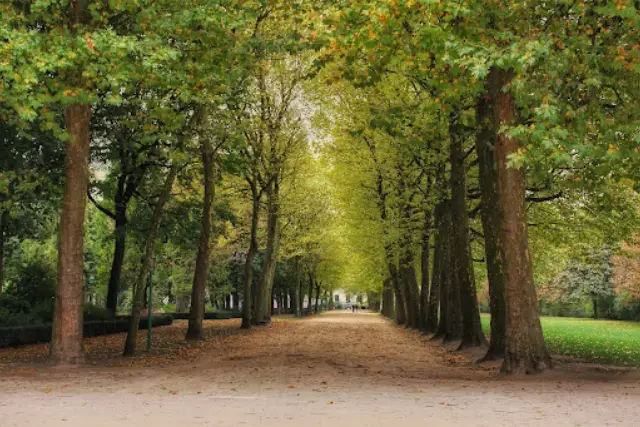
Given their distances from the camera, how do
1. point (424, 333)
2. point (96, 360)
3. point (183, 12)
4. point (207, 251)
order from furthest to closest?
point (424, 333)
point (207, 251)
point (96, 360)
point (183, 12)

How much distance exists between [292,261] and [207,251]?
106ft

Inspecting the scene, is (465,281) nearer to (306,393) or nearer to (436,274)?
(436,274)

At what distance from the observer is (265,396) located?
985cm

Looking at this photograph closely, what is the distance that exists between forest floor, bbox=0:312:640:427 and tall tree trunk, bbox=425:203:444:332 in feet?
35.2

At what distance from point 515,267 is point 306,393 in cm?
520

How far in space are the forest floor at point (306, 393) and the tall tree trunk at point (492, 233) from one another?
1.09 metres

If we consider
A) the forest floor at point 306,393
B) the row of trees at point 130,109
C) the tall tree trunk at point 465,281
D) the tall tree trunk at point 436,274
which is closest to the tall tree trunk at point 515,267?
the forest floor at point 306,393

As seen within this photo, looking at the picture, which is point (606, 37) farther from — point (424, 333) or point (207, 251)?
point (424, 333)

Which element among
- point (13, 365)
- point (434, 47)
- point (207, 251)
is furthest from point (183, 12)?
point (207, 251)

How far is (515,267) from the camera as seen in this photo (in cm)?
1303

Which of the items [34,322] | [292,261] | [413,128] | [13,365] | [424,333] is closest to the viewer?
[13,365]

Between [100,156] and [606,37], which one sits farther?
[100,156]

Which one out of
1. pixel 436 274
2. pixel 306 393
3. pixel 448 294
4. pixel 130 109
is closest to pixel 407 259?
pixel 436 274

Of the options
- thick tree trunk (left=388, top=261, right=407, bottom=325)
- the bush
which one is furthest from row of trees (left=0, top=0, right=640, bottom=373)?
thick tree trunk (left=388, top=261, right=407, bottom=325)
